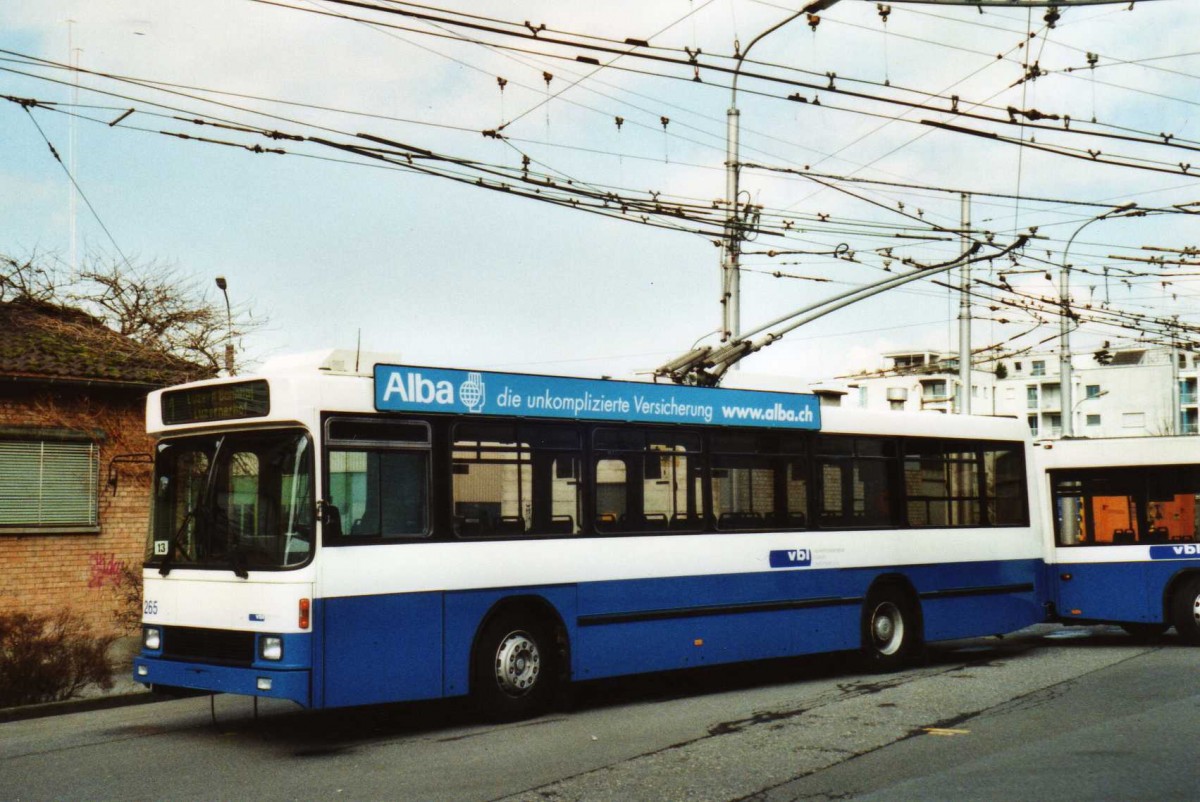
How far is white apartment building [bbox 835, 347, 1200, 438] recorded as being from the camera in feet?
321

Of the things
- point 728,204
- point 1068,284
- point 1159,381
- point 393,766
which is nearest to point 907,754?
point 393,766

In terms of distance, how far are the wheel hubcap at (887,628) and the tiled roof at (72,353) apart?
405 inches

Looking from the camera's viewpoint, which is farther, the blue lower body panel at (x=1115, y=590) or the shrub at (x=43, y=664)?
the blue lower body panel at (x=1115, y=590)

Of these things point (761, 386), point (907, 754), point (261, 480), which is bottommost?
point (907, 754)

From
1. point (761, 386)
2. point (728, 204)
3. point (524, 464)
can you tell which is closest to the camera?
point (524, 464)

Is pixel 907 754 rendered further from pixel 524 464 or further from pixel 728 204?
pixel 728 204

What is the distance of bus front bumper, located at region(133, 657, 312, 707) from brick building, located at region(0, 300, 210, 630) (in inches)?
289

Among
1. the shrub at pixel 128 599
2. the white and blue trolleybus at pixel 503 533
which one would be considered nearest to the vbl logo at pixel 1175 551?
the white and blue trolleybus at pixel 503 533

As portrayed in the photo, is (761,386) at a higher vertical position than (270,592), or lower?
higher

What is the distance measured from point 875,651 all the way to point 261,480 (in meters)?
7.34

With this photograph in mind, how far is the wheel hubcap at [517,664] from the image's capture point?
10.8 meters

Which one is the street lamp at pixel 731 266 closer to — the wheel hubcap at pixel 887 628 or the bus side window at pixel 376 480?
the wheel hubcap at pixel 887 628

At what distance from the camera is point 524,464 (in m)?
11.1

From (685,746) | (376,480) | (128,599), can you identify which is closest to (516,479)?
(376,480)
